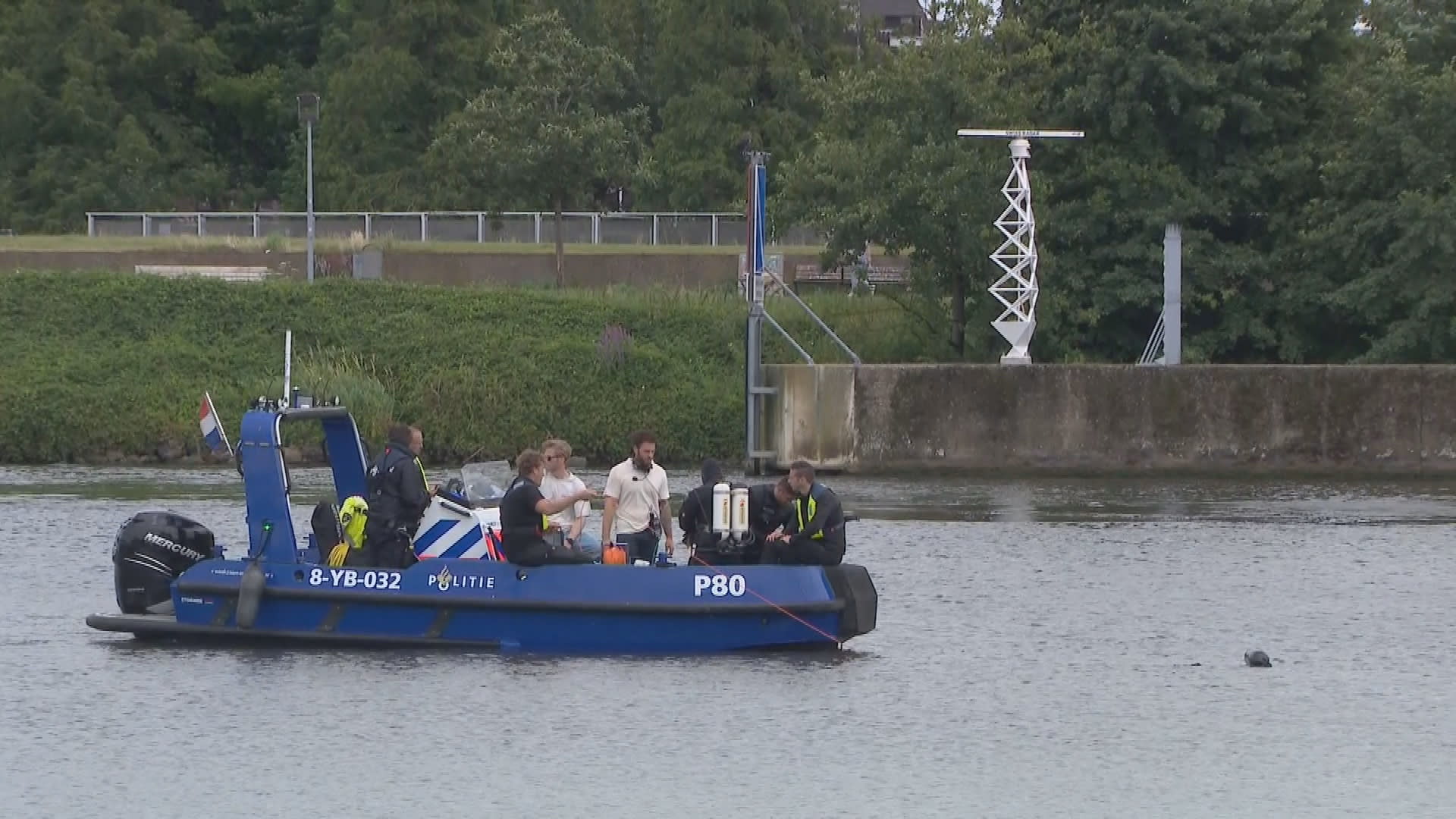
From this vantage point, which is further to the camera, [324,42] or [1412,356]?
[324,42]

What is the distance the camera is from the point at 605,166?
44312mm

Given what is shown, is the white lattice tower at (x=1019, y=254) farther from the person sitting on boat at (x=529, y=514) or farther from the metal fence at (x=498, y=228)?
the person sitting on boat at (x=529, y=514)

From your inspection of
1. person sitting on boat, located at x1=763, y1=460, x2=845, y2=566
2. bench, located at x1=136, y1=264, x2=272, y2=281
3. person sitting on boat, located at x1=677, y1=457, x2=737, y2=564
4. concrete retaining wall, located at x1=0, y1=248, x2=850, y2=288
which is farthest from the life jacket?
concrete retaining wall, located at x1=0, y1=248, x2=850, y2=288

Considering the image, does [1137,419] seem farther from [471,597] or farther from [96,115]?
[96,115]

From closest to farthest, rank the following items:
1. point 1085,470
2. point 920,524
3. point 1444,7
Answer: point 920,524
point 1085,470
point 1444,7

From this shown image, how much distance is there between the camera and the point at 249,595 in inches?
696

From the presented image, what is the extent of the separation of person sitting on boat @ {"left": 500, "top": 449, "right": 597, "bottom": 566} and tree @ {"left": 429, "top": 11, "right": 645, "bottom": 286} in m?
25.6

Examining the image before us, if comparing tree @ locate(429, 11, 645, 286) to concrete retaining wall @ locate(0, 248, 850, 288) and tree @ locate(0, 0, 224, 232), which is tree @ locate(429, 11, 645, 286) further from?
tree @ locate(0, 0, 224, 232)

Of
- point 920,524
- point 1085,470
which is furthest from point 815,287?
point 920,524

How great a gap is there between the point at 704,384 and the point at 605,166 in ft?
28.8

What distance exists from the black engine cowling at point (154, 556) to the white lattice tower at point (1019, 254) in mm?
17500

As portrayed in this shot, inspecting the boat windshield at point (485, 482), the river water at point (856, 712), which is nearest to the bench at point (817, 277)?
the river water at point (856, 712)

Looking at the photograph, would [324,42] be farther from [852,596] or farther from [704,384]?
[852,596]

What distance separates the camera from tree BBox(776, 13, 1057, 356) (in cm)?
3644
